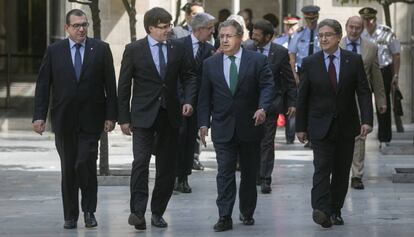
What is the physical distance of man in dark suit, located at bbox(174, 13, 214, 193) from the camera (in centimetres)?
1498

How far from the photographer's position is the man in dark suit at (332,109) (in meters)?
12.4

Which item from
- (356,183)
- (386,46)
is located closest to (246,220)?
(356,183)

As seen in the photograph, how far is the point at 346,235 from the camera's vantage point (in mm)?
11906

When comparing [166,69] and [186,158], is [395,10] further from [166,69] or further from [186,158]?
[166,69]

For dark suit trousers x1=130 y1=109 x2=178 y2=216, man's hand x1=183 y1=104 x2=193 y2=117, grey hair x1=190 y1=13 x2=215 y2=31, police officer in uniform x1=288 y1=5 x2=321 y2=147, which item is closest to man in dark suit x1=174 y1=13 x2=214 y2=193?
grey hair x1=190 y1=13 x2=215 y2=31

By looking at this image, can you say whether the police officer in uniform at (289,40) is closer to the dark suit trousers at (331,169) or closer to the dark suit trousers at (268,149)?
the dark suit trousers at (268,149)

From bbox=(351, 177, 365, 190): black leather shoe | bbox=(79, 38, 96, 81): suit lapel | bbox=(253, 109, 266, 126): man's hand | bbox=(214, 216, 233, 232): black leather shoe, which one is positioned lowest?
bbox=(351, 177, 365, 190): black leather shoe

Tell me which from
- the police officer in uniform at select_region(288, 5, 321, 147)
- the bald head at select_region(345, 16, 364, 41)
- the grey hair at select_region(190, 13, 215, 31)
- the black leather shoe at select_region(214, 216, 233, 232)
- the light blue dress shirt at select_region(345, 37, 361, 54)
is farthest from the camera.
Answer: the police officer in uniform at select_region(288, 5, 321, 147)

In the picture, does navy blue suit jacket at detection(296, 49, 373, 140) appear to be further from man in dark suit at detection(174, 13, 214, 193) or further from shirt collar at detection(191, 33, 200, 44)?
shirt collar at detection(191, 33, 200, 44)

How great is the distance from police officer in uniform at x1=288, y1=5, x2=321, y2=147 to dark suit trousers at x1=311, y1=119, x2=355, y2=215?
671 cm

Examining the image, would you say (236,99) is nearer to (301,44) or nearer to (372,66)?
(372,66)

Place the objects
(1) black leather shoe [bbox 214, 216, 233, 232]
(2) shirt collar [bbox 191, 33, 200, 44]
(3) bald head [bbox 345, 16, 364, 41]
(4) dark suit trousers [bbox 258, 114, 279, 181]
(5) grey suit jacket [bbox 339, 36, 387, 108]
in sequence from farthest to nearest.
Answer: (3) bald head [bbox 345, 16, 364, 41]
(4) dark suit trousers [bbox 258, 114, 279, 181]
(2) shirt collar [bbox 191, 33, 200, 44]
(5) grey suit jacket [bbox 339, 36, 387, 108]
(1) black leather shoe [bbox 214, 216, 233, 232]

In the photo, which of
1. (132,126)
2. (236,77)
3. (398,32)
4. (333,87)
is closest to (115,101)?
(132,126)

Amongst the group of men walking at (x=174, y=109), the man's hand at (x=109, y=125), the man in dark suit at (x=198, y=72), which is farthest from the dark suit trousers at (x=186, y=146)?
the man's hand at (x=109, y=125)
